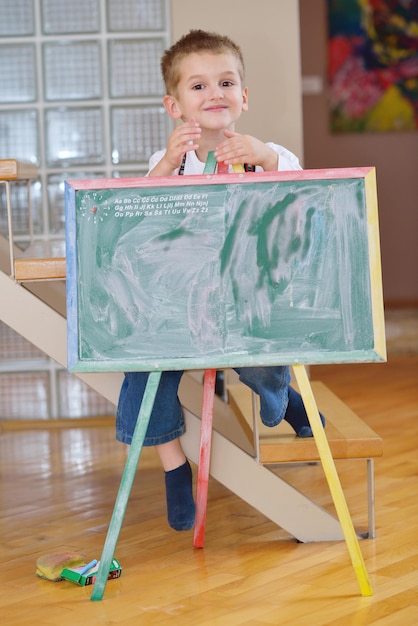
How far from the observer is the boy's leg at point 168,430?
2.31 m

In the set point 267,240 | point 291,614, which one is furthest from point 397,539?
point 267,240

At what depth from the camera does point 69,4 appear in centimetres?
405

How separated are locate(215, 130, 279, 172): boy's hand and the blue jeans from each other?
0.47 m

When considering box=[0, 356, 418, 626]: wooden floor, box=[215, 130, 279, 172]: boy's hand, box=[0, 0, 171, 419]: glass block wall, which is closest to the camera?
box=[0, 356, 418, 626]: wooden floor

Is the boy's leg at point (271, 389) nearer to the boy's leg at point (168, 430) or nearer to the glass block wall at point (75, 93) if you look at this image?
the boy's leg at point (168, 430)

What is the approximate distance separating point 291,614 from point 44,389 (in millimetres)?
2431

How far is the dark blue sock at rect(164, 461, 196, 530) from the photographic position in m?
2.36

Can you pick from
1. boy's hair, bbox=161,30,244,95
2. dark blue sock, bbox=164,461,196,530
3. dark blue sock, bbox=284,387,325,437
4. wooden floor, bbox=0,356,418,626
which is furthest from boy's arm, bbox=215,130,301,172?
wooden floor, bbox=0,356,418,626

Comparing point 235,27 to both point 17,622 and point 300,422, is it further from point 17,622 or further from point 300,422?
point 17,622

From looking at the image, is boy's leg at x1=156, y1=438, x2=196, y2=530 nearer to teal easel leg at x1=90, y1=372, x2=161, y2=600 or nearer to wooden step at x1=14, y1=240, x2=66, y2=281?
teal easel leg at x1=90, y1=372, x2=161, y2=600

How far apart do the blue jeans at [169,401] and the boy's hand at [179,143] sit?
1.59ft

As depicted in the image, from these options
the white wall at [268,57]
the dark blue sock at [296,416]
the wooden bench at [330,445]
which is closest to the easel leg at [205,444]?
the wooden bench at [330,445]

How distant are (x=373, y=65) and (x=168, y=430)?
17.5 ft

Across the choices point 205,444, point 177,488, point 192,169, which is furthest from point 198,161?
point 177,488
